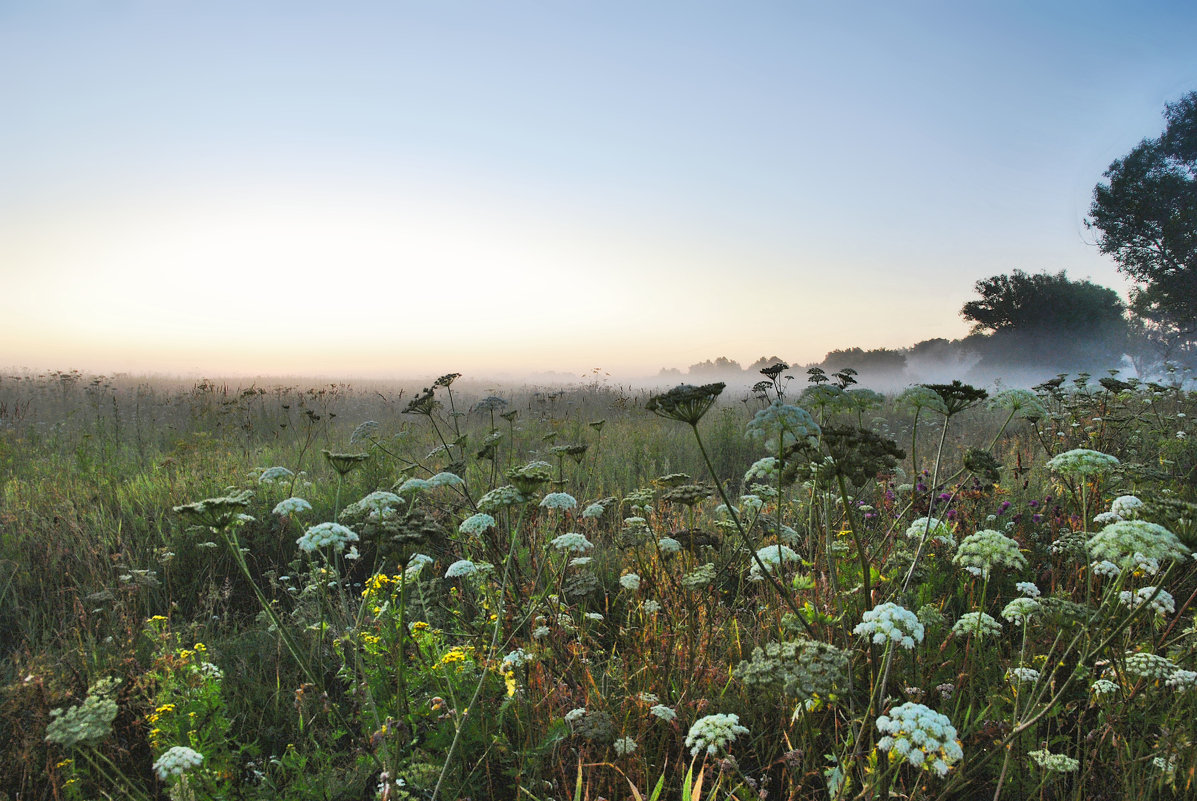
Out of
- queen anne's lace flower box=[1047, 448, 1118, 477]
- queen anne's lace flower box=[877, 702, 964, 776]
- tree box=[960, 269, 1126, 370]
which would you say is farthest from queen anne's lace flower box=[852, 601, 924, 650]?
tree box=[960, 269, 1126, 370]

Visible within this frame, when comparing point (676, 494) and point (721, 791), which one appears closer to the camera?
point (721, 791)

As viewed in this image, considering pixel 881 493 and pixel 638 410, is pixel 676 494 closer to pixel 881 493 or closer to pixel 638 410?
pixel 881 493

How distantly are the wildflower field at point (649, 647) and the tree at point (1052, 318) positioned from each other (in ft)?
138

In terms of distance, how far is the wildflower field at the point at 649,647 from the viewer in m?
2.40

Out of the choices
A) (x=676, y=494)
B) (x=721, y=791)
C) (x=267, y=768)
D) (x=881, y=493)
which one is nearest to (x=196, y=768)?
(x=267, y=768)

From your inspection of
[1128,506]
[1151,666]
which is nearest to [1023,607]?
[1151,666]

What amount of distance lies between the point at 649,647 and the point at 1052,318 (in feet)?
156

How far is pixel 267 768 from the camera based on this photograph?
2.93 metres

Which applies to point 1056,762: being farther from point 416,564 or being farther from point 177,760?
point 177,760

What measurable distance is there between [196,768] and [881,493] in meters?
6.39

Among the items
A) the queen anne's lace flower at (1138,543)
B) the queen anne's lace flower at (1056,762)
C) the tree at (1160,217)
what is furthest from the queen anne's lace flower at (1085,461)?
the tree at (1160,217)

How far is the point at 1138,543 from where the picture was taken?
210 centimetres

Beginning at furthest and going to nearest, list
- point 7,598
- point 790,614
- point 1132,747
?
point 7,598, point 790,614, point 1132,747

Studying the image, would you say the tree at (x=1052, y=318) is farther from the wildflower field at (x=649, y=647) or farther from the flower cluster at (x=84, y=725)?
the flower cluster at (x=84, y=725)
